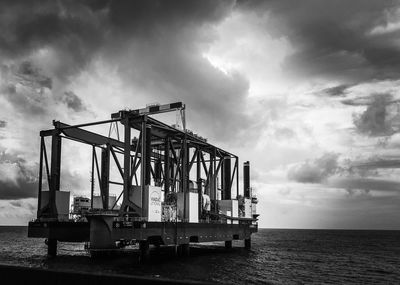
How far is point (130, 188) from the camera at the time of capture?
45688 millimetres

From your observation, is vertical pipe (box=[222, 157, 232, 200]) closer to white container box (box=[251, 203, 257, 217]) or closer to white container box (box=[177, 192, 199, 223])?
white container box (box=[251, 203, 257, 217])

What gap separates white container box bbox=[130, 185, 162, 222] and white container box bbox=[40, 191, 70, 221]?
1383 centimetres

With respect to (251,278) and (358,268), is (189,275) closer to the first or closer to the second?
(251,278)

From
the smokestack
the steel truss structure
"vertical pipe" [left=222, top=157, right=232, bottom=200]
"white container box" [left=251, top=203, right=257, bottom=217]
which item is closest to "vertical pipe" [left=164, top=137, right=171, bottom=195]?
the steel truss structure

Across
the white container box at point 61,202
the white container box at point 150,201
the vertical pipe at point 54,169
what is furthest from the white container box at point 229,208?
the vertical pipe at point 54,169

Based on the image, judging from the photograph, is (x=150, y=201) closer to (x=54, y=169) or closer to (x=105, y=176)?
(x=54, y=169)

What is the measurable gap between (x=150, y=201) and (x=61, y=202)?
1612cm

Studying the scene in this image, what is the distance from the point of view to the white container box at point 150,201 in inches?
1737

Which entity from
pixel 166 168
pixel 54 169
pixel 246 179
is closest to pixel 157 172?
pixel 246 179

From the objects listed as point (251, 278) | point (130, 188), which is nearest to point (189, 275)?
point (251, 278)

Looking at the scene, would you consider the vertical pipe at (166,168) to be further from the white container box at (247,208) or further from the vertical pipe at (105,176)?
the white container box at (247,208)

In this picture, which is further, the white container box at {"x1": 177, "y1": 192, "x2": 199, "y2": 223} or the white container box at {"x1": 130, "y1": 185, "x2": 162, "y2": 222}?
the white container box at {"x1": 177, "y1": 192, "x2": 199, "y2": 223}

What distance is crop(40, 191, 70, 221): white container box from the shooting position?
177ft

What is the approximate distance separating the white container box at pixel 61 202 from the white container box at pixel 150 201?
13.8 m
